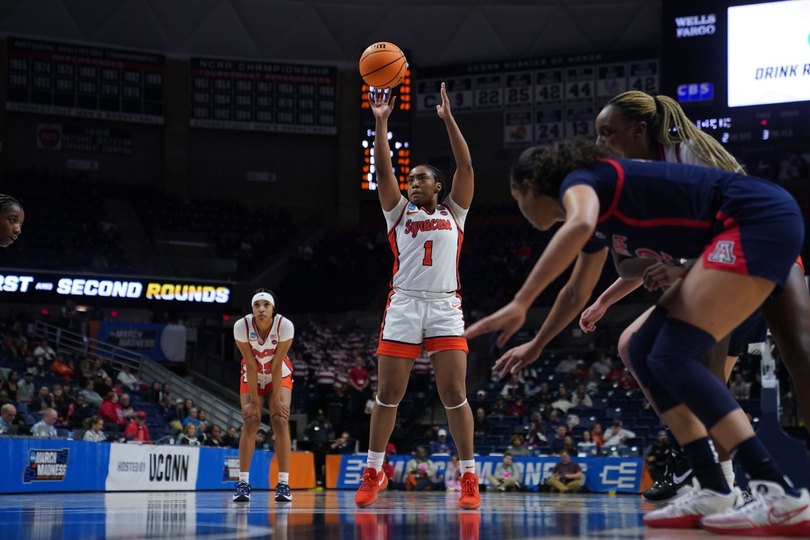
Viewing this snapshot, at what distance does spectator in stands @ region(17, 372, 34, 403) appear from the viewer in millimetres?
16141

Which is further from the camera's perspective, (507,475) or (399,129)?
(399,129)

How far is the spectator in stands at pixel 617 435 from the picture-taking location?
1659cm

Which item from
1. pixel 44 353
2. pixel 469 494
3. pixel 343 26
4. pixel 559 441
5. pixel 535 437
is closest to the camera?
pixel 469 494

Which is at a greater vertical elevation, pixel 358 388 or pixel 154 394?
pixel 358 388

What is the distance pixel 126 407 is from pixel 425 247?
470 inches

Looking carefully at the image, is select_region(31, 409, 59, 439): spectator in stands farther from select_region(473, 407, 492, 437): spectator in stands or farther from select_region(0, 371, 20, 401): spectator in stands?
select_region(473, 407, 492, 437): spectator in stands

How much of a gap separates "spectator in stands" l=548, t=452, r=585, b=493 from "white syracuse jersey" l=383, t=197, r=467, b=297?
943 cm

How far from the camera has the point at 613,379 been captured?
19844 millimetres

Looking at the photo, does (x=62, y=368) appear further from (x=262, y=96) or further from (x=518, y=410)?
(x=262, y=96)

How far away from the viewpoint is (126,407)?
56.1ft

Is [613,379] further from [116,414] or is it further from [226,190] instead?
[226,190]

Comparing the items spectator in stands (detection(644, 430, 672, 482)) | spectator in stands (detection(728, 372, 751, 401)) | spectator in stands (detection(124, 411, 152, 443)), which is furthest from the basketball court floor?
spectator in stands (detection(728, 372, 751, 401))

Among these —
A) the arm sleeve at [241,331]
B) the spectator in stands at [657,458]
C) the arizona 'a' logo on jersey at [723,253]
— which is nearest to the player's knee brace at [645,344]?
the arizona 'a' logo on jersey at [723,253]

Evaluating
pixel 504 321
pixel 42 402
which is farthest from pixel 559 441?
pixel 504 321
